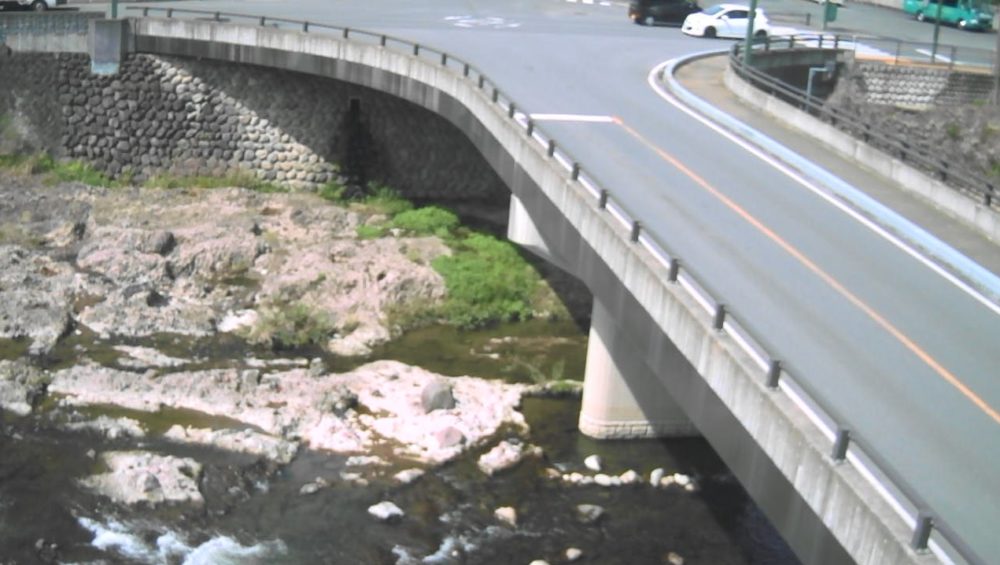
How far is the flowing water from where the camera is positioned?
20297 millimetres

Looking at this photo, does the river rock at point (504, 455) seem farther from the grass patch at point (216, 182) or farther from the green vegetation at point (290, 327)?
the grass patch at point (216, 182)

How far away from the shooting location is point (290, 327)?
29250mm

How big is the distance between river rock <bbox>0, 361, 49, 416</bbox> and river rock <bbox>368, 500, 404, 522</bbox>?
7589 mm

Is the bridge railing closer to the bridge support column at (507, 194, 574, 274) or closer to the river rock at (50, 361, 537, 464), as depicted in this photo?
the bridge support column at (507, 194, 574, 274)

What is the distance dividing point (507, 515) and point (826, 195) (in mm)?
9136

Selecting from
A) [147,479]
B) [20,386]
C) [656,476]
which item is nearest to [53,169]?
[20,386]

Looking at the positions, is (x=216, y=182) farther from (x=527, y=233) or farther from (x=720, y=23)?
(x=720, y=23)

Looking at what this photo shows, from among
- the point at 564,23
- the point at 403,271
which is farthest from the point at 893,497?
the point at 564,23

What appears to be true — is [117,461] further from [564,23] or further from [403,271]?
[564,23]

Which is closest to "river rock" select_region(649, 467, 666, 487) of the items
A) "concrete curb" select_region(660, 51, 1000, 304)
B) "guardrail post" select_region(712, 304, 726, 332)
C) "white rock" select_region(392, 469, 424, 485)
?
"white rock" select_region(392, 469, 424, 485)

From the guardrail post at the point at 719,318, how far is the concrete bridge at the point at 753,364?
0.08ft

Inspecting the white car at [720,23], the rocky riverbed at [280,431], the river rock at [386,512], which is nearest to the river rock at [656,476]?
the rocky riverbed at [280,431]

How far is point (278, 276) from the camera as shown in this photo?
105 ft

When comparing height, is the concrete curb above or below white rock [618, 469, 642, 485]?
above
